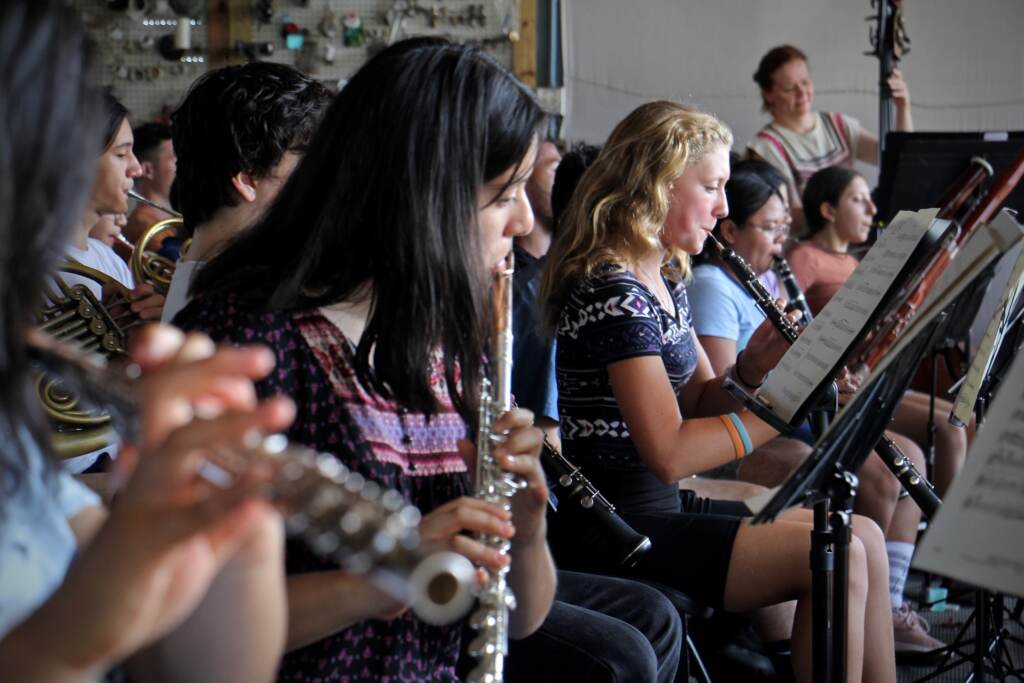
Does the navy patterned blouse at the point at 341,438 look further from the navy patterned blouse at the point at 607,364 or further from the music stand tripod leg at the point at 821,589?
the navy patterned blouse at the point at 607,364

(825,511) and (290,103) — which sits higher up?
(290,103)

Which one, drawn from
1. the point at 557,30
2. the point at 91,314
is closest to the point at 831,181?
the point at 557,30

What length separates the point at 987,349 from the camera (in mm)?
1714

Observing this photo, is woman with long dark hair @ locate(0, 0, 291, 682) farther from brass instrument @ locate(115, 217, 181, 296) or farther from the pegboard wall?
the pegboard wall

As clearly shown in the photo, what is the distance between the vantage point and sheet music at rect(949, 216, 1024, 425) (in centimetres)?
171

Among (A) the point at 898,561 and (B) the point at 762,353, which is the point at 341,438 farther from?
(A) the point at 898,561

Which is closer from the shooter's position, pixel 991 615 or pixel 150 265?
pixel 150 265

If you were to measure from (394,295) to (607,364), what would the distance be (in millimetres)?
810

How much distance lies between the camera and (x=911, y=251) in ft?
5.13

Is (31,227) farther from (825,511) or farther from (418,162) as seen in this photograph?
(825,511)

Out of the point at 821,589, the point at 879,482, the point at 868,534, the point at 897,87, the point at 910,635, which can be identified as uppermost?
the point at 897,87

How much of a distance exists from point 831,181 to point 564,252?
81.5 inches

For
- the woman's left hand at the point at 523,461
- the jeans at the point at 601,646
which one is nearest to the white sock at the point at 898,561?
the jeans at the point at 601,646

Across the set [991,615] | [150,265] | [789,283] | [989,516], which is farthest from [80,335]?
[991,615]
